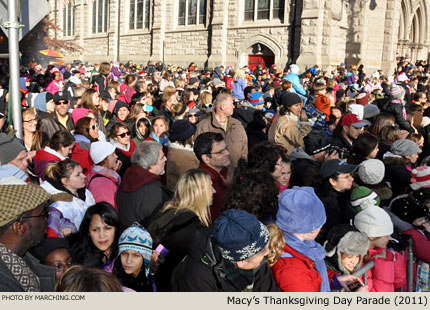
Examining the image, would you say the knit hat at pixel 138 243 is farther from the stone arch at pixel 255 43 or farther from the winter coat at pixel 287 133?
the stone arch at pixel 255 43

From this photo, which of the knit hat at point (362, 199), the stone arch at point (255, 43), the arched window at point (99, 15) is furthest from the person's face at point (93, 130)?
the arched window at point (99, 15)

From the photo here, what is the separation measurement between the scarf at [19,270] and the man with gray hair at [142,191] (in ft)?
5.36

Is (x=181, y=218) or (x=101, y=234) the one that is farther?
(x=101, y=234)

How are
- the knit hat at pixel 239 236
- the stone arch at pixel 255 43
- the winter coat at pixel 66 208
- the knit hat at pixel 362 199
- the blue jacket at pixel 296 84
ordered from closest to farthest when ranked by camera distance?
the knit hat at pixel 239 236, the winter coat at pixel 66 208, the knit hat at pixel 362 199, the blue jacket at pixel 296 84, the stone arch at pixel 255 43

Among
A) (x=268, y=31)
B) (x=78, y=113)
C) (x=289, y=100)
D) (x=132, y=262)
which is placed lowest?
(x=132, y=262)

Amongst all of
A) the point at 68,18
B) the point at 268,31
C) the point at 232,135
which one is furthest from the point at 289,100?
the point at 68,18

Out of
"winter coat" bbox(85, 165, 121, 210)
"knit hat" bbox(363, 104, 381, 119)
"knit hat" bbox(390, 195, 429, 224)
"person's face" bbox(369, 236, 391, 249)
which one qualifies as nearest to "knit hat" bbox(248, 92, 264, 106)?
"knit hat" bbox(363, 104, 381, 119)

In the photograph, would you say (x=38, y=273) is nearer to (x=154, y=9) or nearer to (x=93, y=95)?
(x=93, y=95)

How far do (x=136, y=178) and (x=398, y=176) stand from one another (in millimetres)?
2946

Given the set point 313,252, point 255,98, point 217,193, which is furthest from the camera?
point 255,98

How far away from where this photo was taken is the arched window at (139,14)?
104ft

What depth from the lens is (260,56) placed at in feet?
79.3

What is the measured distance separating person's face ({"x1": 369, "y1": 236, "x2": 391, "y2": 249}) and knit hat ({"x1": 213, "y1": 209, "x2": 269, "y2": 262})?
127 cm

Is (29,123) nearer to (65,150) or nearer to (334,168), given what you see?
(65,150)
